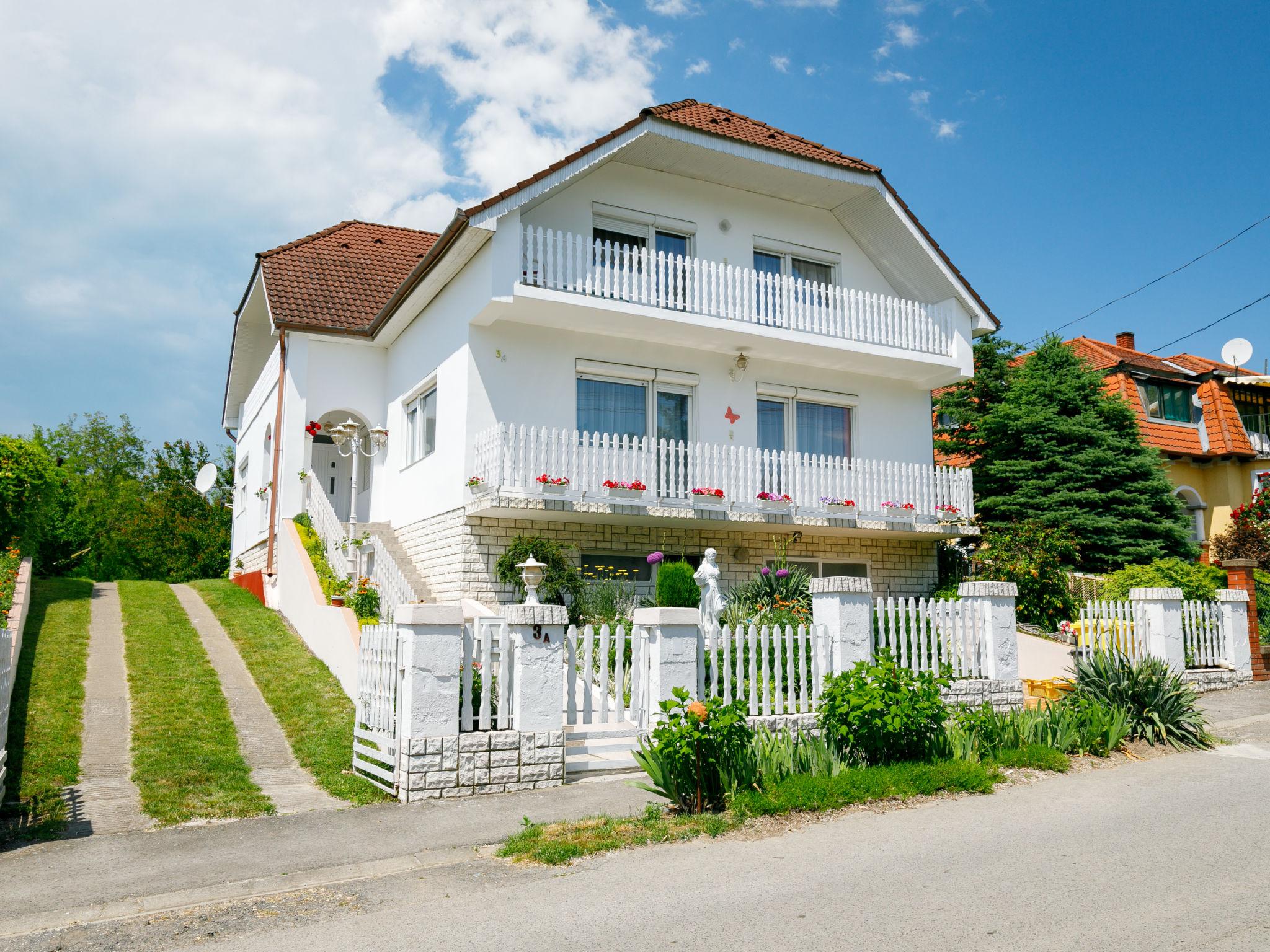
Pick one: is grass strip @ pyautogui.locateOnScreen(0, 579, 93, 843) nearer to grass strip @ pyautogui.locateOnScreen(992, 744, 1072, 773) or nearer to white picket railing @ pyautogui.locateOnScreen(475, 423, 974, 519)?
white picket railing @ pyautogui.locateOnScreen(475, 423, 974, 519)

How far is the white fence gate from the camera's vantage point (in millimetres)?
8422

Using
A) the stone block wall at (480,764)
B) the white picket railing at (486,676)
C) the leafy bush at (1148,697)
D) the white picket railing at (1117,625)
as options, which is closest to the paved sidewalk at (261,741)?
the stone block wall at (480,764)

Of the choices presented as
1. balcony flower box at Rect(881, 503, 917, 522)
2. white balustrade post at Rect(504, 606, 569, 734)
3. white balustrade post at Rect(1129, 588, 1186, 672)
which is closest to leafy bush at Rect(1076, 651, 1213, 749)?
white balustrade post at Rect(1129, 588, 1186, 672)

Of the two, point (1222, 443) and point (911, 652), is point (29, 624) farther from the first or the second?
point (1222, 443)

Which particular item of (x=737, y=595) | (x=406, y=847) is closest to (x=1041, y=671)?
(x=737, y=595)

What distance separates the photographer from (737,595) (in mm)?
15250

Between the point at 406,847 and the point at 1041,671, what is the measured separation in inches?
461

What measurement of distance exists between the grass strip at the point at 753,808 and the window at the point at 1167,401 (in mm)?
23243

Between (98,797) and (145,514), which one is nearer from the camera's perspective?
(98,797)

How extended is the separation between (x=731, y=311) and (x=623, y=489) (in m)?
4.01

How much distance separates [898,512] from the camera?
1692cm

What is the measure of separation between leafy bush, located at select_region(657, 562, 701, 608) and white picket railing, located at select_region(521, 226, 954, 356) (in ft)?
14.9

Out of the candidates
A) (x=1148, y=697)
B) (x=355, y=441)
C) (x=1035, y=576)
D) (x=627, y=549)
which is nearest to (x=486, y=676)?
(x=1148, y=697)

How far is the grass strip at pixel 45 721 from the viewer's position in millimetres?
7387
